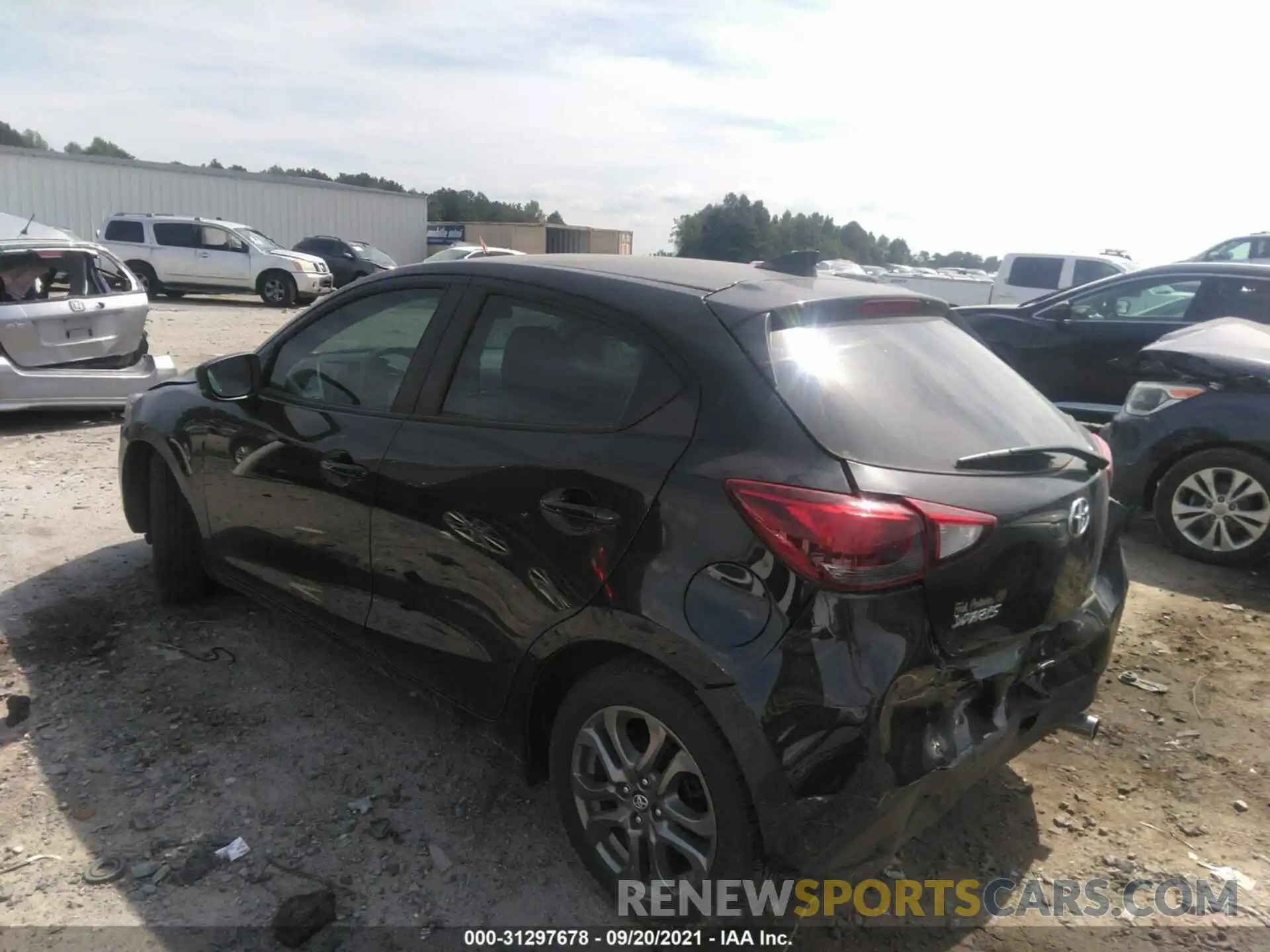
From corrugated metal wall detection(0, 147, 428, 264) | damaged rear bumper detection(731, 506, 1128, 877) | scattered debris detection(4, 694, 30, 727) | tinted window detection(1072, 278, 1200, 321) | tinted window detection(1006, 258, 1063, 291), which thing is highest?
corrugated metal wall detection(0, 147, 428, 264)

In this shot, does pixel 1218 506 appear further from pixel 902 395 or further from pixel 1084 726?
pixel 902 395

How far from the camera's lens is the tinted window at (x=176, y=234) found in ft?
70.2

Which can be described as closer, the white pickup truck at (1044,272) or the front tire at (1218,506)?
the front tire at (1218,506)

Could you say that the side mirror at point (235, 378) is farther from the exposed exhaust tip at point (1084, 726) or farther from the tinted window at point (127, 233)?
the tinted window at point (127, 233)

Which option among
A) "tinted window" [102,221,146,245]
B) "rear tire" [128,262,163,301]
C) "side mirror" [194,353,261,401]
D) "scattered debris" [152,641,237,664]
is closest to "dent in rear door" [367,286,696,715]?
"side mirror" [194,353,261,401]

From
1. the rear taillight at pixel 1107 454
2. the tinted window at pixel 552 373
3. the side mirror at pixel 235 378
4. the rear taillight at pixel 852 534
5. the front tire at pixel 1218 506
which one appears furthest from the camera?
the front tire at pixel 1218 506

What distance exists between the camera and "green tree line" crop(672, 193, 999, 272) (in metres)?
19.0

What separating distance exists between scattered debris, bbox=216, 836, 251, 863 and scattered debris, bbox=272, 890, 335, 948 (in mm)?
276

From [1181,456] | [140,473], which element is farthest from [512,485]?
[1181,456]

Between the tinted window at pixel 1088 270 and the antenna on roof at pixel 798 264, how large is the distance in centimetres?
1434

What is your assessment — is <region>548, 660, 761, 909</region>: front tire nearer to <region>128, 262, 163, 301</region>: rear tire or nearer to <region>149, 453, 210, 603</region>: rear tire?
<region>149, 453, 210, 603</region>: rear tire

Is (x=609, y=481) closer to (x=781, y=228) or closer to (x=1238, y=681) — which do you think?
(x=1238, y=681)

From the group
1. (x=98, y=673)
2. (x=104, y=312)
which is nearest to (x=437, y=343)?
(x=98, y=673)

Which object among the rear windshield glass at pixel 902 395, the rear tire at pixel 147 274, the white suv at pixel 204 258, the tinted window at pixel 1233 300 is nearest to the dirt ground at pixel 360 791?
the rear windshield glass at pixel 902 395
